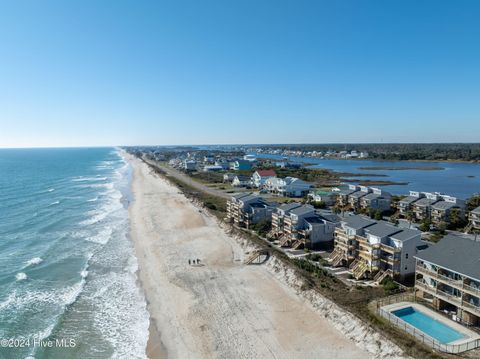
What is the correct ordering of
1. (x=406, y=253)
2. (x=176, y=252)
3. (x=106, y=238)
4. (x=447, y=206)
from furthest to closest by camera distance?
(x=447, y=206)
(x=106, y=238)
(x=176, y=252)
(x=406, y=253)

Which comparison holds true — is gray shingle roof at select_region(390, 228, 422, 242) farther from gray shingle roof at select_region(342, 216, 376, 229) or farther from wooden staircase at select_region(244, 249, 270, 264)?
wooden staircase at select_region(244, 249, 270, 264)

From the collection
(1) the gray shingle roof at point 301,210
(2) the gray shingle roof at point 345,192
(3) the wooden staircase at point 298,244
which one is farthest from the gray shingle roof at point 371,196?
(3) the wooden staircase at point 298,244

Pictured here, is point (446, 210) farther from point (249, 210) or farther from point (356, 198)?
point (249, 210)

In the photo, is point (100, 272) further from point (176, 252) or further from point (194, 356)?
point (194, 356)

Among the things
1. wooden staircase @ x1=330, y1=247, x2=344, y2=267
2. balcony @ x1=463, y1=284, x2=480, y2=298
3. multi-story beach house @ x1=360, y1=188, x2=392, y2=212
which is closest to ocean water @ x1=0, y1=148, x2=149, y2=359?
wooden staircase @ x1=330, y1=247, x2=344, y2=267

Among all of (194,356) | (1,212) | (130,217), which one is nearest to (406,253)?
(194,356)

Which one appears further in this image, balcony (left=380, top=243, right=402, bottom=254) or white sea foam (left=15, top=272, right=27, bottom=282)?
white sea foam (left=15, top=272, right=27, bottom=282)
